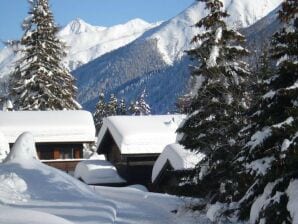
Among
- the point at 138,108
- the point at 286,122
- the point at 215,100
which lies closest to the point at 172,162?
the point at 215,100

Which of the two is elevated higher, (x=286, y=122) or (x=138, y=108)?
(x=286, y=122)

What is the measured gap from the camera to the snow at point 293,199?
9.54m

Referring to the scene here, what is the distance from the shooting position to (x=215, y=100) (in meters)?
16.0

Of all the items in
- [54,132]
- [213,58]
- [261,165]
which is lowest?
[54,132]

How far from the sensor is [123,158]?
33156 mm

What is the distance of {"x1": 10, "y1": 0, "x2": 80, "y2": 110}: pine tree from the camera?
42.8m

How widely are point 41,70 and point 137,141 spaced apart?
13.8m

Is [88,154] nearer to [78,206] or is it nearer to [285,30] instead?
[78,206]

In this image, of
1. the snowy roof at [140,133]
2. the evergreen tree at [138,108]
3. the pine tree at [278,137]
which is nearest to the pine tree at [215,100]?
the pine tree at [278,137]

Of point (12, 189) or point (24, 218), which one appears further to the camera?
point (12, 189)

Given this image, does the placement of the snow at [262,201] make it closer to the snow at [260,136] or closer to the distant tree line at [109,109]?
the snow at [260,136]

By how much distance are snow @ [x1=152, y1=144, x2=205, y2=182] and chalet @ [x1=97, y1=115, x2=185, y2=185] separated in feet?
21.2

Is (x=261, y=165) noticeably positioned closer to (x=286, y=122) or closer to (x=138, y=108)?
(x=286, y=122)

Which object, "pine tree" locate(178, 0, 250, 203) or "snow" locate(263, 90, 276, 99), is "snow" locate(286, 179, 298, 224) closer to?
"snow" locate(263, 90, 276, 99)
